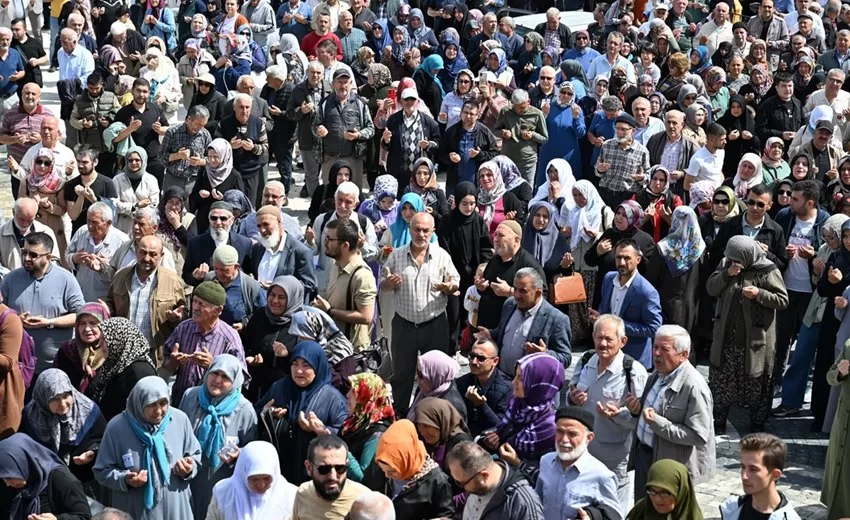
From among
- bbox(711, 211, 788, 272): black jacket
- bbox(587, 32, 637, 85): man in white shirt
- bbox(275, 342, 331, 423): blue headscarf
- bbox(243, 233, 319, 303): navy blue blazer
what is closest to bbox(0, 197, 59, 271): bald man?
bbox(243, 233, 319, 303): navy blue blazer

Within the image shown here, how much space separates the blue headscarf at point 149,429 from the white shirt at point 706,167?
7429 mm

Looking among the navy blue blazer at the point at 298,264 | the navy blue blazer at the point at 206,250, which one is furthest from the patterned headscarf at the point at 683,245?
the navy blue blazer at the point at 206,250

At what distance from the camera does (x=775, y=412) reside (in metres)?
12.3

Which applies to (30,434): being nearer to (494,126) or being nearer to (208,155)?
(208,155)

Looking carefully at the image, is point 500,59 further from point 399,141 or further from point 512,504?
point 512,504

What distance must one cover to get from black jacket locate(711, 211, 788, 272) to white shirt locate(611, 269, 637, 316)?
5.05ft

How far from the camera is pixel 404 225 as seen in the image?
13.0 m

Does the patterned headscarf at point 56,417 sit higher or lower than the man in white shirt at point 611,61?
lower

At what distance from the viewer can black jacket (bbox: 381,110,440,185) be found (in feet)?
51.6

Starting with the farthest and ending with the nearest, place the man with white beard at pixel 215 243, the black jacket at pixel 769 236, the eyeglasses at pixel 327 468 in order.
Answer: the black jacket at pixel 769 236, the man with white beard at pixel 215 243, the eyeglasses at pixel 327 468

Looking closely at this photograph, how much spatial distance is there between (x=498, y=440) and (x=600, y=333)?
1.00 meters

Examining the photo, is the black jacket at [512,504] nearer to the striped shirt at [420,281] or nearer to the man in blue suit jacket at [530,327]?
the man in blue suit jacket at [530,327]

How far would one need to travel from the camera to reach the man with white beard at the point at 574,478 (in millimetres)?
8234

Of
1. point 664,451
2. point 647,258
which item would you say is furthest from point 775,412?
point 664,451
